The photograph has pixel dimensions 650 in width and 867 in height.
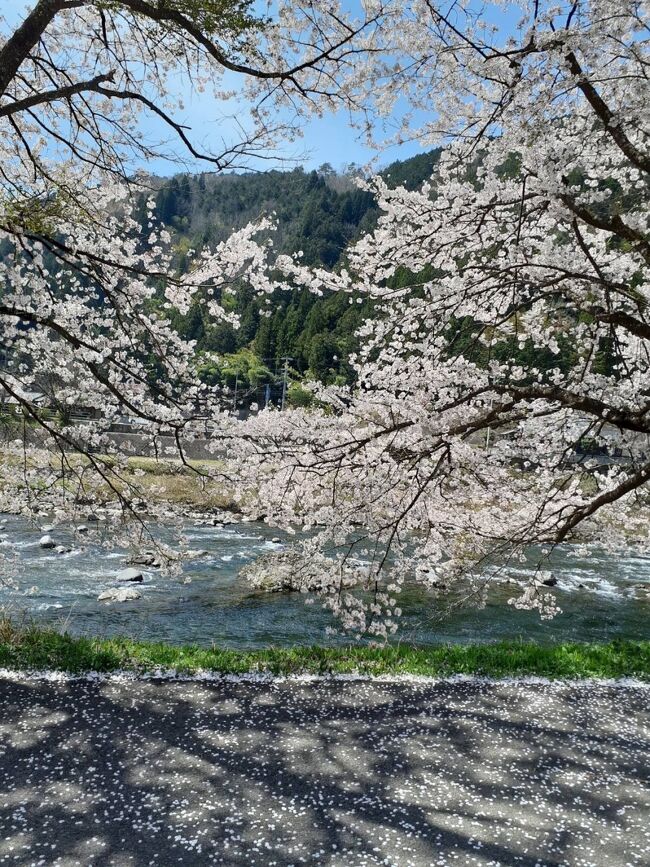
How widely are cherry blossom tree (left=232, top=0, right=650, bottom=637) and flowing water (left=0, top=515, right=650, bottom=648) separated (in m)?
2.85

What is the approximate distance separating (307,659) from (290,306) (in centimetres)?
6993

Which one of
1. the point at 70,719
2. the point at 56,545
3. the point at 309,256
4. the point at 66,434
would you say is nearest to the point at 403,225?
the point at 66,434

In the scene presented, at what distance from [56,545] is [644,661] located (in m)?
13.5

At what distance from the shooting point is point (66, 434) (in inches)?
209

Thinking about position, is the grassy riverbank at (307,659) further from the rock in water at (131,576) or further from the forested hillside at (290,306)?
the rock in water at (131,576)

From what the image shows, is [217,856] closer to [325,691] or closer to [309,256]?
[325,691]

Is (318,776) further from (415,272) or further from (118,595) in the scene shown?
(118,595)

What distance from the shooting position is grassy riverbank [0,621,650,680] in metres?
5.61

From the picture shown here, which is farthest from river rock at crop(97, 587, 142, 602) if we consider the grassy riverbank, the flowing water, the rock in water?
the grassy riverbank

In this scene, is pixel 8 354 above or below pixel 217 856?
above

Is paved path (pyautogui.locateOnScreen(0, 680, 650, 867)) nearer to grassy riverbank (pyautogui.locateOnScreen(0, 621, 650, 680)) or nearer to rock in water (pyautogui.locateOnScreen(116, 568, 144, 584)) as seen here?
grassy riverbank (pyautogui.locateOnScreen(0, 621, 650, 680))

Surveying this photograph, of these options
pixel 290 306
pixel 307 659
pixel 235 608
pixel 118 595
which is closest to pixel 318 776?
pixel 307 659

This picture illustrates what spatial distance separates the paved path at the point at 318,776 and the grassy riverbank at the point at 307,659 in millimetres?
379

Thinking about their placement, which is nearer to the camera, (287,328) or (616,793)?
(616,793)
